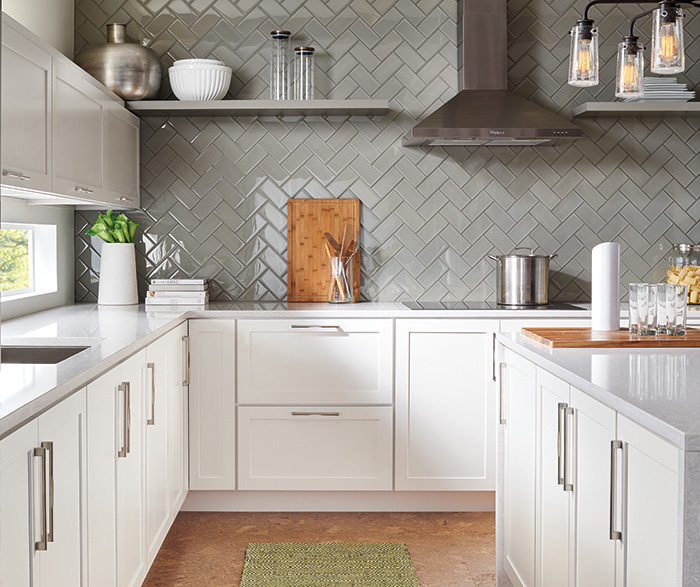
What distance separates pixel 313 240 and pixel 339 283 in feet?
1.05

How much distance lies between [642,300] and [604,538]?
2.93ft

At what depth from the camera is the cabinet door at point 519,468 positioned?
7.06 ft

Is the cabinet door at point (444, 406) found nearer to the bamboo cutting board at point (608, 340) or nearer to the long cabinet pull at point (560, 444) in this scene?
the bamboo cutting board at point (608, 340)

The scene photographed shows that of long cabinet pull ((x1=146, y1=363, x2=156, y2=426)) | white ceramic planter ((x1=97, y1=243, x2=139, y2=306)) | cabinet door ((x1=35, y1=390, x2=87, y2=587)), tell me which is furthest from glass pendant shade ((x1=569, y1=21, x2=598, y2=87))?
white ceramic planter ((x1=97, y1=243, x2=139, y2=306))

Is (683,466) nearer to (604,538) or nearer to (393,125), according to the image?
(604,538)

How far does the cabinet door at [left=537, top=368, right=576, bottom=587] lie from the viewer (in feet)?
5.99

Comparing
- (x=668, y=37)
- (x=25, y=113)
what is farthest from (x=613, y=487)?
(x=25, y=113)

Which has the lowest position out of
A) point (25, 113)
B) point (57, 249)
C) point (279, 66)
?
point (57, 249)

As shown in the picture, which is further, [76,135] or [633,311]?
[76,135]

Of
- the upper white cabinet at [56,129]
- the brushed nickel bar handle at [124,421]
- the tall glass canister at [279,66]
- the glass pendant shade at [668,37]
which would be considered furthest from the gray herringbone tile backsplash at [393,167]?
the glass pendant shade at [668,37]

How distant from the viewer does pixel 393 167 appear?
3.86 meters

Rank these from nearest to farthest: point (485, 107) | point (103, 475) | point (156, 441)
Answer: point (103, 475) < point (156, 441) < point (485, 107)

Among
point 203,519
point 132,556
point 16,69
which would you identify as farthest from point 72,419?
point 203,519

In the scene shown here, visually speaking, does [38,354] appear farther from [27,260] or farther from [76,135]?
[27,260]
